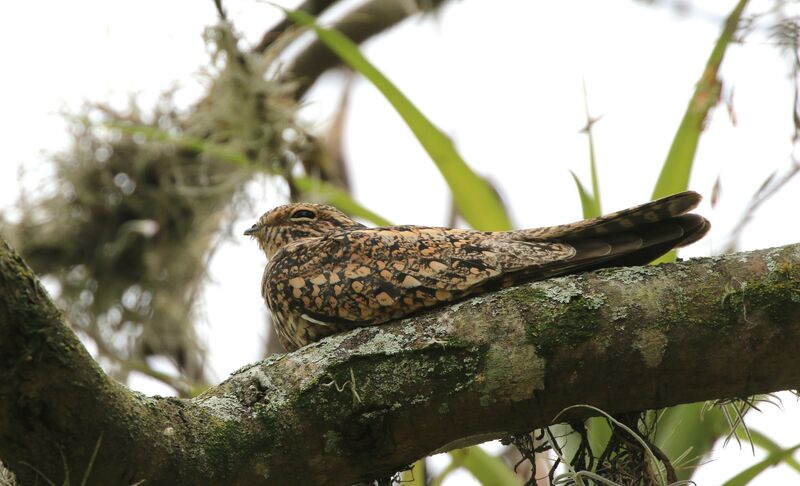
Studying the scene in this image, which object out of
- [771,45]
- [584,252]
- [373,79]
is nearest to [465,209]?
[373,79]

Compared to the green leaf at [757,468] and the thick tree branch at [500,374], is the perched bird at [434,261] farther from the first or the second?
the green leaf at [757,468]

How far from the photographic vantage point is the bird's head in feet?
14.4

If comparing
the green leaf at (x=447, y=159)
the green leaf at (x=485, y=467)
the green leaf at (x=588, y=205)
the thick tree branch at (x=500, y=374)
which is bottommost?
the thick tree branch at (x=500, y=374)

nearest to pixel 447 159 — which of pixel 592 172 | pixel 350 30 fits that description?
pixel 592 172

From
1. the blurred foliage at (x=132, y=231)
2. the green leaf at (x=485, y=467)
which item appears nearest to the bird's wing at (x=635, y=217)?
the green leaf at (x=485, y=467)

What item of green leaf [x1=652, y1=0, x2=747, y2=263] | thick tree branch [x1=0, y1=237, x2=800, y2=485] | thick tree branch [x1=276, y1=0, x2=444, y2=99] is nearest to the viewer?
thick tree branch [x1=0, y1=237, x2=800, y2=485]

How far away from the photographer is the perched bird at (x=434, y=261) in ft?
9.55

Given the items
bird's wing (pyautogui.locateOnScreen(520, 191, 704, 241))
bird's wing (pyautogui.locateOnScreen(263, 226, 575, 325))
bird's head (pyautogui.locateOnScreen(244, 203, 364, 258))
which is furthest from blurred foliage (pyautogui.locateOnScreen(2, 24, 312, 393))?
bird's wing (pyautogui.locateOnScreen(520, 191, 704, 241))

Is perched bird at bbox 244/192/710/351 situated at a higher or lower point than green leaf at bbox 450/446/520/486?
higher

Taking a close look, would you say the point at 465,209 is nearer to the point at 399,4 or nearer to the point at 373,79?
the point at 373,79

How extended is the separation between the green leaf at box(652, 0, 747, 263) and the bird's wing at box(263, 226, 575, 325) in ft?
2.66

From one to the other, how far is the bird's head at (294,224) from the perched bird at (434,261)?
3.10ft

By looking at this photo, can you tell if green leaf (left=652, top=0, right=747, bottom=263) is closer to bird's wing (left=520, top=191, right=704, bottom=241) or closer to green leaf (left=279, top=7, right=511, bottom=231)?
bird's wing (left=520, top=191, right=704, bottom=241)

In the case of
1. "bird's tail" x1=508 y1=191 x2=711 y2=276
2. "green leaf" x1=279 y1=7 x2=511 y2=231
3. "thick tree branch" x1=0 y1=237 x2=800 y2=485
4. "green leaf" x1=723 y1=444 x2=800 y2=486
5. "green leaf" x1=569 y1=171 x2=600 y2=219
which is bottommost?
"green leaf" x1=723 y1=444 x2=800 y2=486
